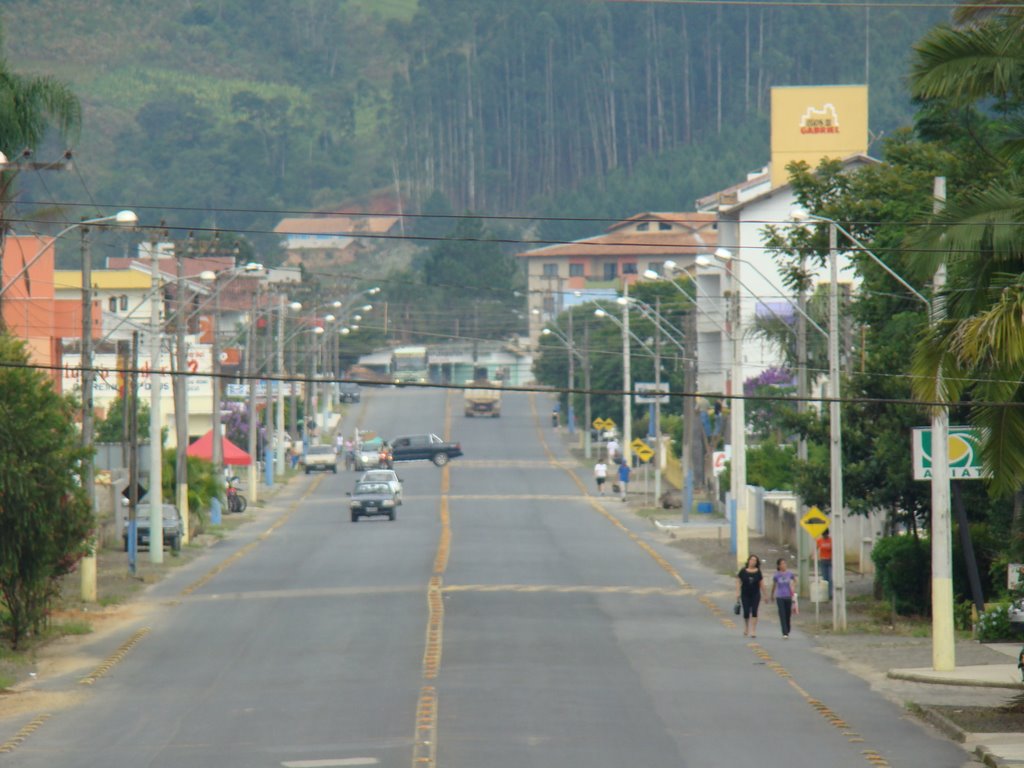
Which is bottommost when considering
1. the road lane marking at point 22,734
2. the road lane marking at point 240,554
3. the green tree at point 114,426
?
the road lane marking at point 240,554

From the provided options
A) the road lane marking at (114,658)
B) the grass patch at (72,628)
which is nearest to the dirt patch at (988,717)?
the road lane marking at (114,658)

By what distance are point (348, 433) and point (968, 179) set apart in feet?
266

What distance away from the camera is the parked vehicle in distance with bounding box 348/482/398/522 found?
6016 cm

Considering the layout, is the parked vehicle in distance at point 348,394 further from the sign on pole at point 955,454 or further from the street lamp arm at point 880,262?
the sign on pole at point 955,454

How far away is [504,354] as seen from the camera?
169875 millimetres

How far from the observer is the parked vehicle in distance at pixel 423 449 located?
298ft

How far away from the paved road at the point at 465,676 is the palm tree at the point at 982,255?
3.92 m

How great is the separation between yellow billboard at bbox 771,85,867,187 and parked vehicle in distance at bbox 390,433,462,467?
25.8 metres

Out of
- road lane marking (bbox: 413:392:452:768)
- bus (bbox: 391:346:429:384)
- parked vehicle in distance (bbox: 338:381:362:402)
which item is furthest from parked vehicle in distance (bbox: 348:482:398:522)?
bus (bbox: 391:346:429:384)

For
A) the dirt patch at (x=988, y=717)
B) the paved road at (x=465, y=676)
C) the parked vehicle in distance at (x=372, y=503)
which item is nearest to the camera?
the paved road at (x=465, y=676)

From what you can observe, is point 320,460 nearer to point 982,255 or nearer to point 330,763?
point 982,255

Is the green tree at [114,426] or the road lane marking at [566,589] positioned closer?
the road lane marking at [566,589]

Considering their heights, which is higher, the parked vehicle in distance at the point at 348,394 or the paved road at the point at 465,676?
the parked vehicle in distance at the point at 348,394

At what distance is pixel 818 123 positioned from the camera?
339 feet
